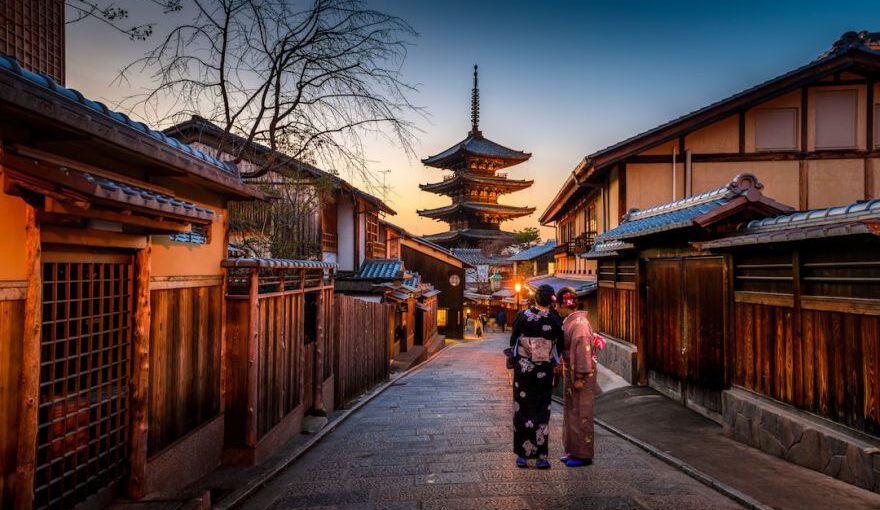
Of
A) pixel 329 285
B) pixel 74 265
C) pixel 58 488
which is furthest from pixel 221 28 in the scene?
pixel 58 488

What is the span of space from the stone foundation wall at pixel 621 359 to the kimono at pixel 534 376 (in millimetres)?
5492

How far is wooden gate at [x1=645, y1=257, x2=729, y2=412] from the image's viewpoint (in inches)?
290

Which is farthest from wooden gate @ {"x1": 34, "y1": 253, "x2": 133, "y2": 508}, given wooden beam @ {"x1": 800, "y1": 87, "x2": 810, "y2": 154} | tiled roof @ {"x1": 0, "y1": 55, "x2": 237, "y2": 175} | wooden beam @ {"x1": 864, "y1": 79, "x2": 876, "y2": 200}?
wooden beam @ {"x1": 864, "y1": 79, "x2": 876, "y2": 200}

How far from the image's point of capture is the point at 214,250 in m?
5.70

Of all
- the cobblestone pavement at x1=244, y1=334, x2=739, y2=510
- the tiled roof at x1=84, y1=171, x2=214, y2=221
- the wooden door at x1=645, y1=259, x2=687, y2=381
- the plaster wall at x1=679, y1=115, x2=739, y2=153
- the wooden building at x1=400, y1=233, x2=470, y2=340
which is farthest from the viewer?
the wooden building at x1=400, y1=233, x2=470, y2=340

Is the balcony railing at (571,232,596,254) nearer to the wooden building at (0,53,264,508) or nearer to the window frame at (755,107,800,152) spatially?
the window frame at (755,107,800,152)

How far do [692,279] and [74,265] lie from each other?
820 cm

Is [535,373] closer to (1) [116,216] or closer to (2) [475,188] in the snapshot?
(1) [116,216]

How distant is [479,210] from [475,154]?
4.95 m

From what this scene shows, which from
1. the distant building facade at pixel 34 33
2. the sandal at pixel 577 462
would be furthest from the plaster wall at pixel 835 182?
the distant building facade at pixel 34 33

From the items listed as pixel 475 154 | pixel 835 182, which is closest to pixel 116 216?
pixel 835 182

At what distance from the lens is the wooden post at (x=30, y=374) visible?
2996mm

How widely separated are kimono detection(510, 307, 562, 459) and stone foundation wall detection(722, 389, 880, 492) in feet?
8.68

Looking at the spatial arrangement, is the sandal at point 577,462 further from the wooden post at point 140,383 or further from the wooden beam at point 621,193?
the wooden beam at point 621,193
